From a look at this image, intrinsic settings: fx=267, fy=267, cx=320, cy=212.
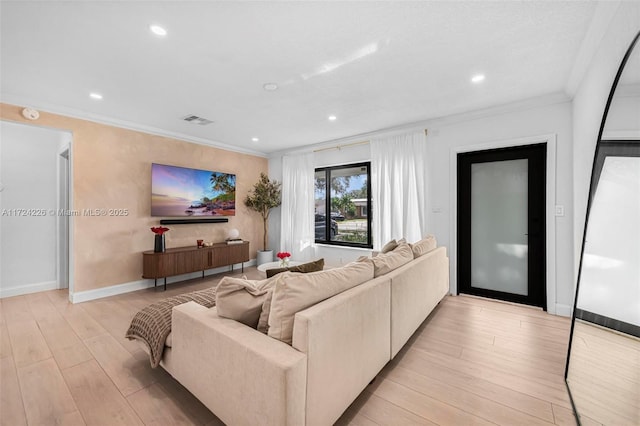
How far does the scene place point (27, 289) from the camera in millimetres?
4016

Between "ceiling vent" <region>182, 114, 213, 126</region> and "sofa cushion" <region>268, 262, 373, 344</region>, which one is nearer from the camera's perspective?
"sofa cushion" <region>268, 262, 373, 344</region>

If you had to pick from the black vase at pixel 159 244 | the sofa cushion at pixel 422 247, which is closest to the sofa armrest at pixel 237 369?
the sofa cushion at pixel 422 247

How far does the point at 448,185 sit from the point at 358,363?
310 centimetres

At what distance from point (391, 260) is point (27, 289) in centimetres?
536

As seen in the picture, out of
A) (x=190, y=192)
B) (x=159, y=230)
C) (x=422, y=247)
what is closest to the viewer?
(x=422, y=247)

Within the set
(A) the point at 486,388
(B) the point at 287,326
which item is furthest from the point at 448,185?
(B) the point at 287,326

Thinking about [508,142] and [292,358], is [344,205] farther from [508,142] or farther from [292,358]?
[292,358]

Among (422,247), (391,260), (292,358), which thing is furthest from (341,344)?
(422,247)

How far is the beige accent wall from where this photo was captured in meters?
3.61

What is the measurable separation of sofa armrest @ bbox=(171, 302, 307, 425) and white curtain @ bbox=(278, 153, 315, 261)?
12.5ft

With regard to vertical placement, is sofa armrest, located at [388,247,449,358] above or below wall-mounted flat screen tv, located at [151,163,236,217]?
below

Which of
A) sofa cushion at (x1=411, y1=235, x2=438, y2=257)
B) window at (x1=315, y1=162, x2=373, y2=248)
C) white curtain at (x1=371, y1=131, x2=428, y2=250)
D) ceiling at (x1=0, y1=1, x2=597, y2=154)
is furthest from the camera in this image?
window at (x1=315, y1=162, x2=373, y2=248)

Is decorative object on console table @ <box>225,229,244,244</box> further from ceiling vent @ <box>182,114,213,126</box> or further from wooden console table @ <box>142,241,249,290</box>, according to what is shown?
ceiling vent @ <box>182,114,213,126</box>

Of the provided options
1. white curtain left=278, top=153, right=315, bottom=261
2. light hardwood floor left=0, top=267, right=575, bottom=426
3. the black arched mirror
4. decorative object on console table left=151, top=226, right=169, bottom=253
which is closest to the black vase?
decorative object on console table left=151, top=226, right=169, bottom=253
